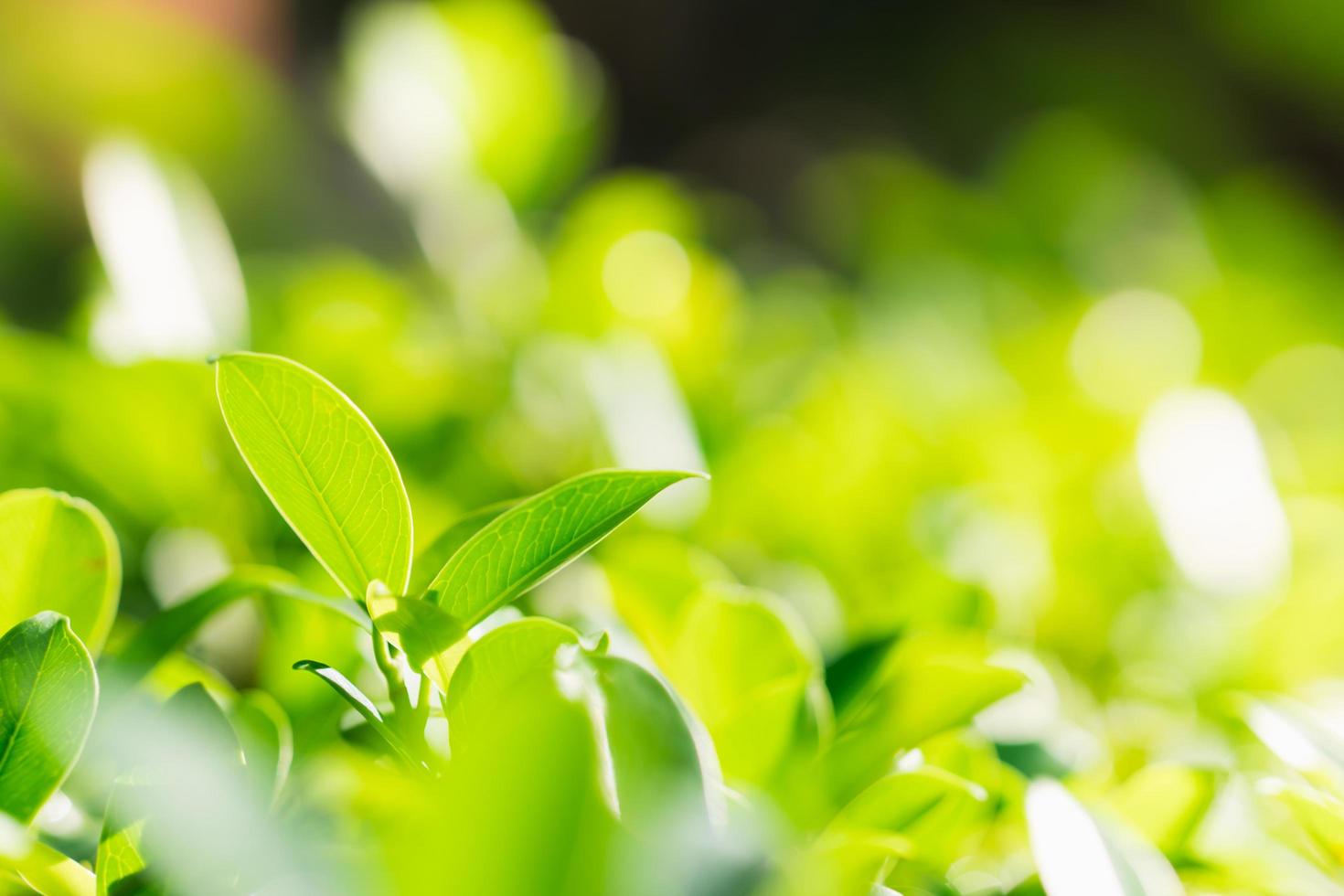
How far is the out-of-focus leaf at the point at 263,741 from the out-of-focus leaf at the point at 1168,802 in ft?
0.99

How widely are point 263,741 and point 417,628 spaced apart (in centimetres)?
9

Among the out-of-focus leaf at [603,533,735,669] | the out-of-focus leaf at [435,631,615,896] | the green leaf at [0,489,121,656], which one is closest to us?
the out-of-focus leaf at [435,631,615,896]

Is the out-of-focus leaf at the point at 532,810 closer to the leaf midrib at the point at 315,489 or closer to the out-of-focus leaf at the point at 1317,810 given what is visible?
the leaf midrib at the point at 315,489

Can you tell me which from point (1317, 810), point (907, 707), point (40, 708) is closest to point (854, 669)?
→ point (907, 707)

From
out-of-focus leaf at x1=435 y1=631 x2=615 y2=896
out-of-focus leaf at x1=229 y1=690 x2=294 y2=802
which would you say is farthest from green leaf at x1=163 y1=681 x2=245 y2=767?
out-of-focus leaf at x1=435 y1=631 x2=615 y2=896

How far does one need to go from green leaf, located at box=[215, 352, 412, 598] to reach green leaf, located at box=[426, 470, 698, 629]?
0.06 feet

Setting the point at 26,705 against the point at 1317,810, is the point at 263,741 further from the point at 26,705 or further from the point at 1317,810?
the point at 1317,810

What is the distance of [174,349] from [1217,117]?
2897 mm

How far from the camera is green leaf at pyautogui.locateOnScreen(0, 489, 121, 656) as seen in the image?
35cm

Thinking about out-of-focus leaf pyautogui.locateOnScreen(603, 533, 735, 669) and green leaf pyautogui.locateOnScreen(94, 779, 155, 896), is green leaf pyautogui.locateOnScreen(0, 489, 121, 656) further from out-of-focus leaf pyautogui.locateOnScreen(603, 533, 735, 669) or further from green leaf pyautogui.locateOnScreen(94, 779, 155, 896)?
out-of-focus leaf pyautogui.locateOnScreen(603, 533, 735, 669)

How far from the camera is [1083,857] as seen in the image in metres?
0.34

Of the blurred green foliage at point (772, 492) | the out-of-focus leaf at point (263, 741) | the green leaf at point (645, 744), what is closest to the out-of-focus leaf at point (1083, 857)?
the blurred green foliage at point (772, 492)

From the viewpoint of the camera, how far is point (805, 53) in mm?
3068

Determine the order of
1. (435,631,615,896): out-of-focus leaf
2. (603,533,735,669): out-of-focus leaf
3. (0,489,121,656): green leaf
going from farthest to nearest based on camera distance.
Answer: (603,533,735,669): out-of-focus leaf → (0,489,121,656): green leaf → (435,631,615,896): out-of-focus leaf
